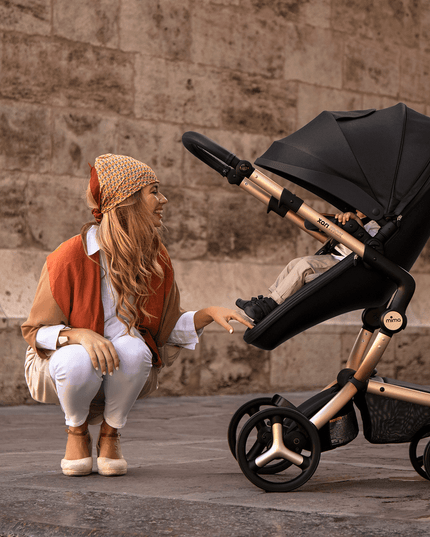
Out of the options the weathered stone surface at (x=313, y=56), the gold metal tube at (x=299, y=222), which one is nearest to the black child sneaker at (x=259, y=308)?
the gold metal tube at (x=299, y=222)

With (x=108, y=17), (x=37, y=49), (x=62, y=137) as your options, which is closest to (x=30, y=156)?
(x=62, y=137)

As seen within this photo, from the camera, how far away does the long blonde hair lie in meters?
2.98

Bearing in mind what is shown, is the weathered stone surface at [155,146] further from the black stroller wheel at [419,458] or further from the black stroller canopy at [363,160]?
the black stroller wheel at [419,458]

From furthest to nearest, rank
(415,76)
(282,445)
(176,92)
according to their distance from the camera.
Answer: (415,76)
(176,92)
(282,445)

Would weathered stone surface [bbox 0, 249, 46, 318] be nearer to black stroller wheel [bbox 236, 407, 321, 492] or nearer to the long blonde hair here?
the long blonde hair

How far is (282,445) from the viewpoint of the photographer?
271 centimetres

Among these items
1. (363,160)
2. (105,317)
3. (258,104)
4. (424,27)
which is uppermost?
(424,27)

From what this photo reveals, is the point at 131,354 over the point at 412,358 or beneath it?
over

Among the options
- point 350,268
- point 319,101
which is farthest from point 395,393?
point 319,101

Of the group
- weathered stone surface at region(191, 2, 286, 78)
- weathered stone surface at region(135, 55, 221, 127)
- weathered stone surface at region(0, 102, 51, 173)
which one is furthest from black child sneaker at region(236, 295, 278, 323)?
weathered stone surface at region(191, 2, 286, 78)

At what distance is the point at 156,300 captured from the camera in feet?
10.1

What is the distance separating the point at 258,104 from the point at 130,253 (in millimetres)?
3597

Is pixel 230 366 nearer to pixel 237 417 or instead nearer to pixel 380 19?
pixel 237 417

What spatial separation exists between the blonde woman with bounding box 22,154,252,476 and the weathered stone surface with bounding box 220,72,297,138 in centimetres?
326
